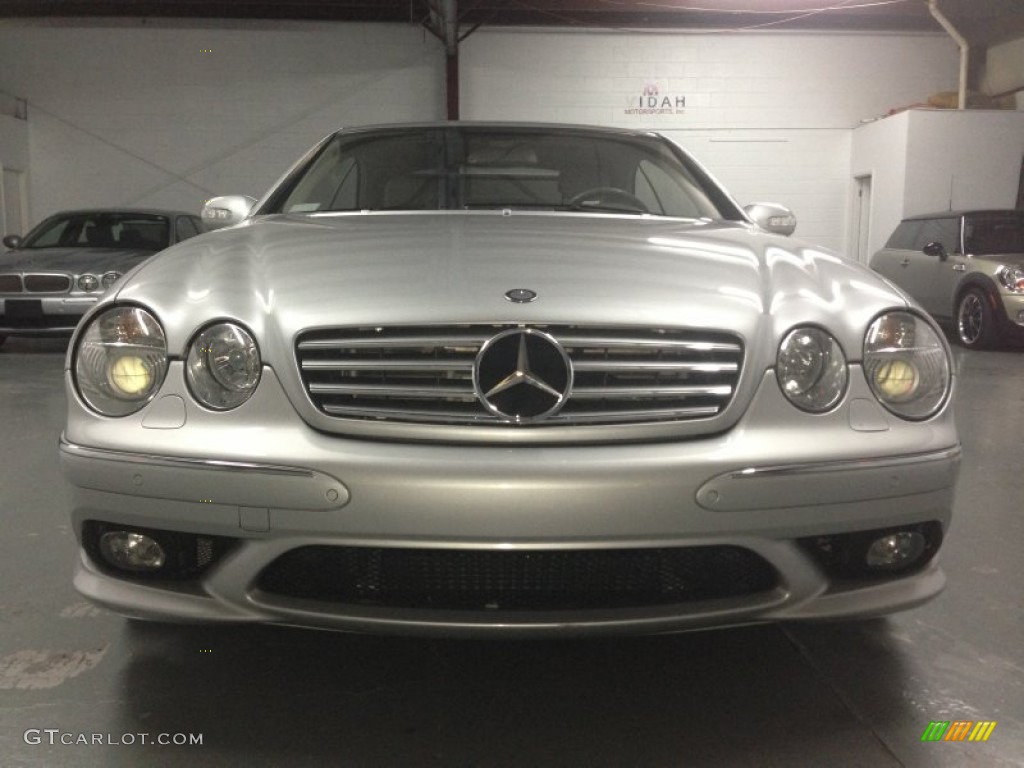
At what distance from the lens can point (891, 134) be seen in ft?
33.3

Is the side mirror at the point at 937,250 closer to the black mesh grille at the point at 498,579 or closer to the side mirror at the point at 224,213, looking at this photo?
the side mirror at the point at 224,213

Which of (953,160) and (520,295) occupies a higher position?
(953,160)

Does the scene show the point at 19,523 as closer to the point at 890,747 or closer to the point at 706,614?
the point at 706,614

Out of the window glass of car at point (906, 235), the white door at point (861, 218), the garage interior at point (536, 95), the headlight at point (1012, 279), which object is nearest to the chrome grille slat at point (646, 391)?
the garage interior at point (536, 95)

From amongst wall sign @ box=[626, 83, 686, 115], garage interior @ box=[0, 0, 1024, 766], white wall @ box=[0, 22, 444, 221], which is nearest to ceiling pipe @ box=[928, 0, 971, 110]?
garage interior @ box=[0, 0, 1024, 766]

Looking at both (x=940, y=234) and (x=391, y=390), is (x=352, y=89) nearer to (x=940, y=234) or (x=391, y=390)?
(x=940, y=234)

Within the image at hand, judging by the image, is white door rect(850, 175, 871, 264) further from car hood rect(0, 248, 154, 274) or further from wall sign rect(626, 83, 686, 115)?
car hood rect(0, 248, 154, 274)

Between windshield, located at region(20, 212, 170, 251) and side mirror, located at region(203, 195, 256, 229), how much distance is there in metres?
5.28

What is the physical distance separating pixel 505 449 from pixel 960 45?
11352 mm

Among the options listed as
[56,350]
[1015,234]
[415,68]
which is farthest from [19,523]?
[415,68]

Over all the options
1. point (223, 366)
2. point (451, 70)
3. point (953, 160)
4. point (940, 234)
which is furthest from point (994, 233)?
point (223, 366)

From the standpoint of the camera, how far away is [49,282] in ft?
20.9

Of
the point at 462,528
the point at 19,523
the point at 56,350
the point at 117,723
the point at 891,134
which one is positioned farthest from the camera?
the point at 891,134

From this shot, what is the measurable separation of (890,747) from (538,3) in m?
10.7
